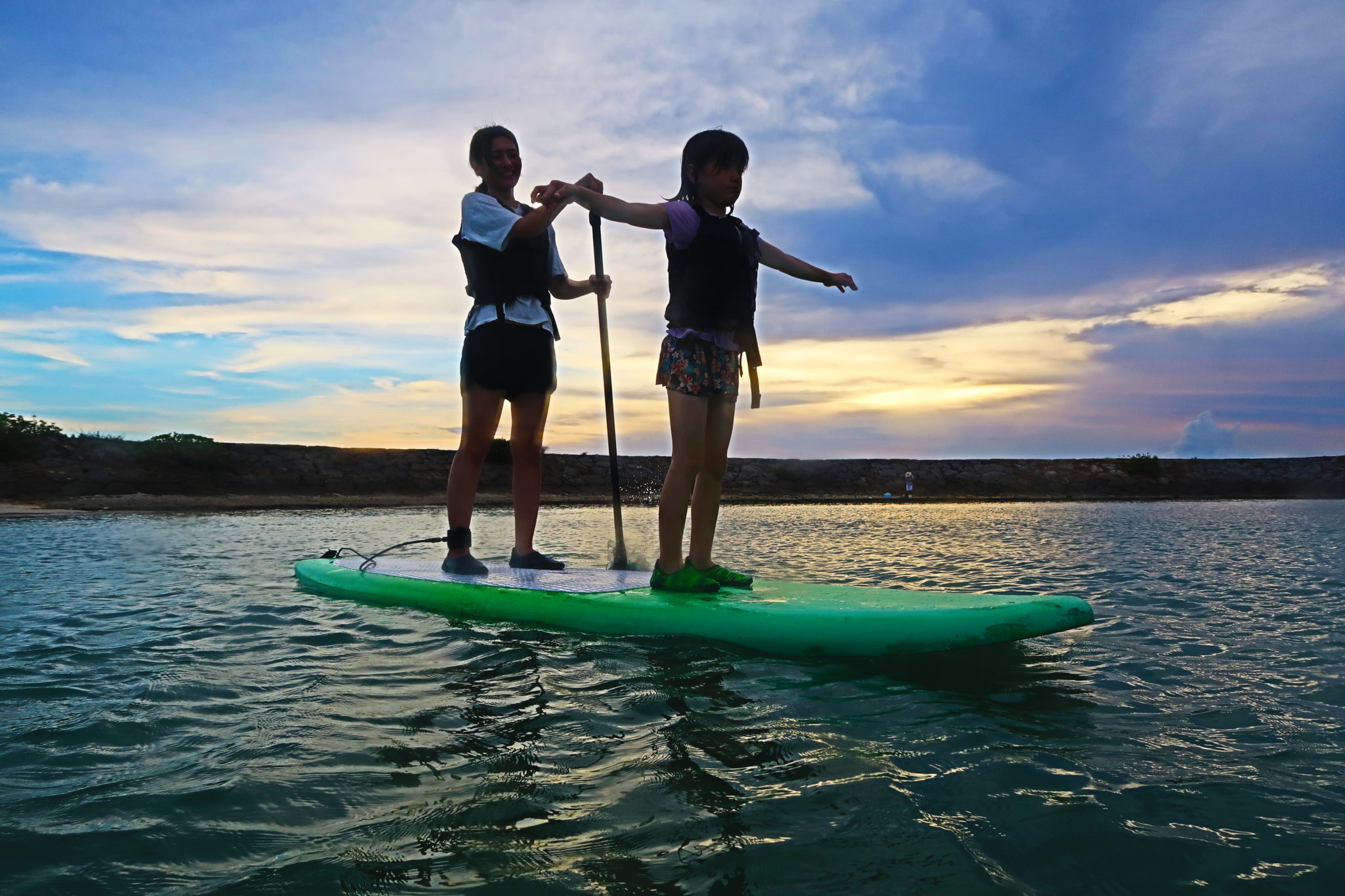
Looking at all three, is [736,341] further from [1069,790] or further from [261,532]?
[261,532]

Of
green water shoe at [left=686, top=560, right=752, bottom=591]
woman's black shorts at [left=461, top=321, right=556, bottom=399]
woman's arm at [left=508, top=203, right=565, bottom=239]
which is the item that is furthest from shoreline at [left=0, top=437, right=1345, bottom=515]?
green water shoe at [left=686, top=560, right=752, bottom=591]

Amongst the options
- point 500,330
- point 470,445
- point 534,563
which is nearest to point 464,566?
point 534,563

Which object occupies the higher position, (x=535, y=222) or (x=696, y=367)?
A: (x=535, y=222)

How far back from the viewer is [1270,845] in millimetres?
1428

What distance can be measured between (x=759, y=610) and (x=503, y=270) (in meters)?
2.25

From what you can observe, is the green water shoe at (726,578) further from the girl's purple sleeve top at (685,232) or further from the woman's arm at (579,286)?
the woman's arm at (579,286)

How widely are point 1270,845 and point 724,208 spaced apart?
2.82 metres

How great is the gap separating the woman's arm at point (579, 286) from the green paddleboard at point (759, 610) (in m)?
1.57

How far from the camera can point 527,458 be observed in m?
4.47

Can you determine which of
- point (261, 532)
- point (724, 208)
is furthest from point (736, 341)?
point (261, 532)

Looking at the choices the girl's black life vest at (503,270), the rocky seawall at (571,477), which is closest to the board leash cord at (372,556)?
the girl's black life vest at (503,270)

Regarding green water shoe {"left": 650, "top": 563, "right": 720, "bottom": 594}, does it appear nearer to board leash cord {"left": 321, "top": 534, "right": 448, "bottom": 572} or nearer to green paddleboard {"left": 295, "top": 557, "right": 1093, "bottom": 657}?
green paddleboard {"left": 295, "top": 557, "right": 1093, "bottom": 657}

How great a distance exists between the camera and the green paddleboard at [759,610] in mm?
2697

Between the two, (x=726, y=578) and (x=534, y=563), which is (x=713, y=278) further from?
(x=534, y=563)
